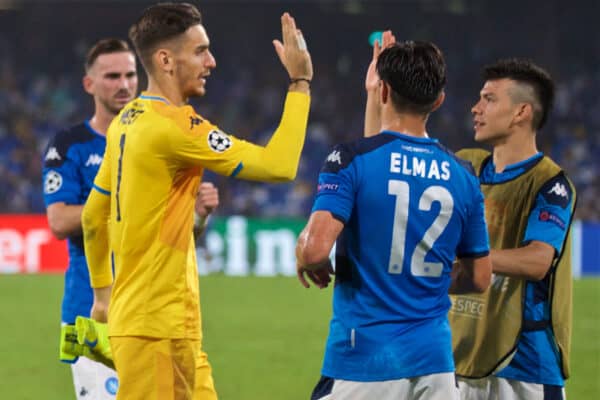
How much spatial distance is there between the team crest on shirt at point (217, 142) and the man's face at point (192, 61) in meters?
0.27

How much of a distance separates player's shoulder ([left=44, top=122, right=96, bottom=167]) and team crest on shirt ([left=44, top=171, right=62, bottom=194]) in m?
0.05

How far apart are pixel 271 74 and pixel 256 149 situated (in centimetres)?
2364

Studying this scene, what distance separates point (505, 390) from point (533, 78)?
1.39 metres

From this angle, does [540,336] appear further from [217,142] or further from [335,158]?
[217,142]

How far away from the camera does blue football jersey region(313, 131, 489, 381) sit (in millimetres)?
3076

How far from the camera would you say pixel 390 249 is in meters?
3.09

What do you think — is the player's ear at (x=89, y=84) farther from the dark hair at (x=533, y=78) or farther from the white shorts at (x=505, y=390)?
the white shorts at (x=505, y=390)

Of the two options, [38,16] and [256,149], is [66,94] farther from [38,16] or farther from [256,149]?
[256,149]

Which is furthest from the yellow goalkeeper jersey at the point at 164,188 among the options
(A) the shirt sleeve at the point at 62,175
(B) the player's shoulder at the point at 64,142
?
(B) the player's shoulder at the point at 64,142

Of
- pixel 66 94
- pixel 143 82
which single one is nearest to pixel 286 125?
pixel 143 82

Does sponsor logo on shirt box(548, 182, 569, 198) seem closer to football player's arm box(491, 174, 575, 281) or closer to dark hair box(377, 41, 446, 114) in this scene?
football player's arm box(491, 174, 575, 281)

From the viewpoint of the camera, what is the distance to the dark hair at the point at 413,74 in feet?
10.2

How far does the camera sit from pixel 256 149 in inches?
132

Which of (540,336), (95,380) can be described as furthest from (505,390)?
(95,380)
